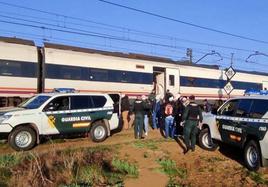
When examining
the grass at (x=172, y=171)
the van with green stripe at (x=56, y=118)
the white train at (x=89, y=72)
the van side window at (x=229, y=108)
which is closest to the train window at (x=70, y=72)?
the white train at (x=89, y=72)

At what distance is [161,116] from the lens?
2244 centimetres

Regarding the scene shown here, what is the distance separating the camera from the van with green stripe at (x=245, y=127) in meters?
12.6

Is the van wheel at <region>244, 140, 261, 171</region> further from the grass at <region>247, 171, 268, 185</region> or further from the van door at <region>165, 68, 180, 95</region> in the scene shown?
Result: the van door at <region>165, 68, 180, 95</region>

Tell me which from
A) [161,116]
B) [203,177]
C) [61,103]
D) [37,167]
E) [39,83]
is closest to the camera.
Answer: [37,167]

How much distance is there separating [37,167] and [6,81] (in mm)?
14582

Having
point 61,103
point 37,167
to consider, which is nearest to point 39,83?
point 61,103

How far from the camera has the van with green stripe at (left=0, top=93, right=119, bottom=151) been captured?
15500 mm

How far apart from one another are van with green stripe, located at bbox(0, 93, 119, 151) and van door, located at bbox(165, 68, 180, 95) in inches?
623

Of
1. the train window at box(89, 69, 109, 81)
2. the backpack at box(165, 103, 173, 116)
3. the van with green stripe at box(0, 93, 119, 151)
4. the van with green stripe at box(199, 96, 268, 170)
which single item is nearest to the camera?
the van with green stripe at box(199, 96, 268, 170)

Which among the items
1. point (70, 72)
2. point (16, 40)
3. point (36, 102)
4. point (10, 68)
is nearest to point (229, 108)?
point (36, 102)

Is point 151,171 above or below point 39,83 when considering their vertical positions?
below

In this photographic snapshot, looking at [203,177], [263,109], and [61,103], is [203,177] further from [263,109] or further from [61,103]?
[61,103]

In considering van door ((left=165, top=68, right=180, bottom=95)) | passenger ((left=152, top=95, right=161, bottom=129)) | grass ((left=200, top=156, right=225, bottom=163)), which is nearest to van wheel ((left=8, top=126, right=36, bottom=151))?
grass ((left=200, top=156, right=225, bottom=163))

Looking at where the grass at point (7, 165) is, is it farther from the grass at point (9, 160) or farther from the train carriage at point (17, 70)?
the train carriage at point (17, 70)
